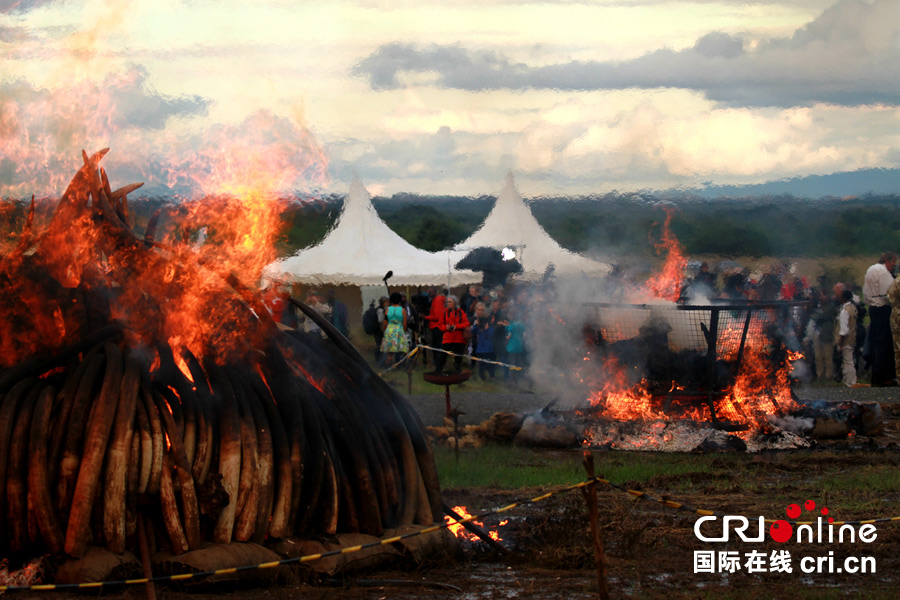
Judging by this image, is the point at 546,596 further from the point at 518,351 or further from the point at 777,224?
the point at 777,224

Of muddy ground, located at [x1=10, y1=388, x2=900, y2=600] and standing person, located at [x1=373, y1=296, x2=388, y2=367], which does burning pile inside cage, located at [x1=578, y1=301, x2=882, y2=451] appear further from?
standing person, located at [x1=373, y1=296, x2=388, y2=367]

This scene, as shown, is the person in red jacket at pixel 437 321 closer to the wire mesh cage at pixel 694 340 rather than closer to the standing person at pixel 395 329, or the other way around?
the standing person at pixel 395 329

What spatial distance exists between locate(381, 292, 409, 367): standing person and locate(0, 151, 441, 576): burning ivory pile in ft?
37.8

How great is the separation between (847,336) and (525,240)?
31.1 ft

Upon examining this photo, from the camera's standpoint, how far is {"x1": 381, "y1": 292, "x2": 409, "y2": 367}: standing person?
20.0 m

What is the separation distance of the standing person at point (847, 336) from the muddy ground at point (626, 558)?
8317 millimetres

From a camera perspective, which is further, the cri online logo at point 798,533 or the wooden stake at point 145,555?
the cri online logo at point 798,533

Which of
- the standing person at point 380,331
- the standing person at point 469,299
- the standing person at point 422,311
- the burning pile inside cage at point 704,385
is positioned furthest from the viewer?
the standing person at point 422,311

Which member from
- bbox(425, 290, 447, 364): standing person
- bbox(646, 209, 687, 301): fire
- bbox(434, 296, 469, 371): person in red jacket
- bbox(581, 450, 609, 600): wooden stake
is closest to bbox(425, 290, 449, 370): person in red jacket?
bbox(425, 290, 447, 364): standing person

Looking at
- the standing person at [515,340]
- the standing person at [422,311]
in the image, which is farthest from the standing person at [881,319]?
the standing person at [422,311]

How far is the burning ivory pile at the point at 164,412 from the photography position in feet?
21.9

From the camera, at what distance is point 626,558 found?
301 inches

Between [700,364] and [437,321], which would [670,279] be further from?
[437,321]

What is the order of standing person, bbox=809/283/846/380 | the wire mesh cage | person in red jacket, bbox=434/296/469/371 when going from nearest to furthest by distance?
1. the wire mesh cage
2. person in red jacket, bbox=434/296/469/371
3. standing person, bbox=809/283/846/380
